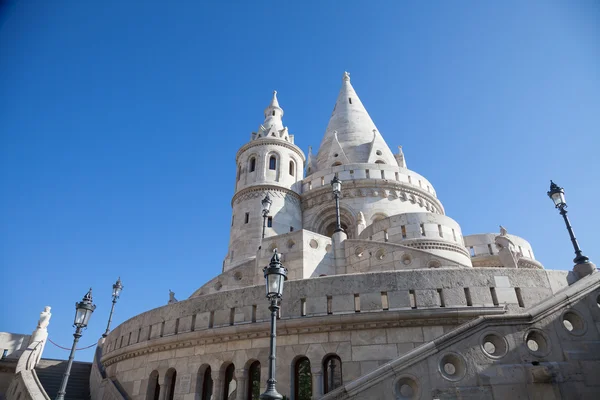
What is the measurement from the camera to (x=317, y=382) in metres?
8.21

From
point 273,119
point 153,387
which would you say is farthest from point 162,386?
point 273,119

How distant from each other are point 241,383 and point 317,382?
183cm

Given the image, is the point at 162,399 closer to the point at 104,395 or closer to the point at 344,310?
→ the point at 104,395

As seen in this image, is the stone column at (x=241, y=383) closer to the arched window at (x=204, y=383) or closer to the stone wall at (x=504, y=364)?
the arched window at (x=204, y=383)

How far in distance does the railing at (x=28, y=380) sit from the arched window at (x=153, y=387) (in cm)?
298

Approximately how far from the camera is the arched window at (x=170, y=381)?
10133 millimetres

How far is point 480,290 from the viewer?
8617 millimetres

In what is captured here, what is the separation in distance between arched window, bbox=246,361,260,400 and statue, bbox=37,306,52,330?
9682 mm

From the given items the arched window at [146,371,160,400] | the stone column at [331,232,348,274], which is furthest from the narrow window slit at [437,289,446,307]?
the stone column at [331,232,348,274]

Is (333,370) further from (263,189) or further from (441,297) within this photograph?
(263,189)

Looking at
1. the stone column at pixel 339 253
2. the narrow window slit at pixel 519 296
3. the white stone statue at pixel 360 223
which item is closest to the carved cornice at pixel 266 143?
the white stone statue at pixel 360 223

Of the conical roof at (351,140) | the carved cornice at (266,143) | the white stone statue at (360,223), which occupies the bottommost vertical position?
the white stone statue at (360,223)

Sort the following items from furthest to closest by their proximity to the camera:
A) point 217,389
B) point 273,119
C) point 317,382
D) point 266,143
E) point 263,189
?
point 273,119, point 266,143, point 263,189, point 217,389, point 317,382

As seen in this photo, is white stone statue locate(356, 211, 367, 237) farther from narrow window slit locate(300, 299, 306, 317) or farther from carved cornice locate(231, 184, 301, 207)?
narrow window slit locate(300, 299, 306, 317)
